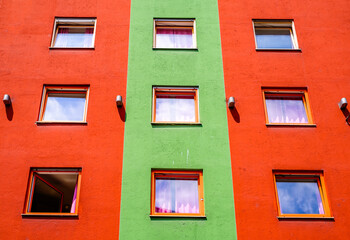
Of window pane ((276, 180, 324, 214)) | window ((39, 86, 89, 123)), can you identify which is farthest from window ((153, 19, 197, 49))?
window pane ((276, 180, 324, 214))

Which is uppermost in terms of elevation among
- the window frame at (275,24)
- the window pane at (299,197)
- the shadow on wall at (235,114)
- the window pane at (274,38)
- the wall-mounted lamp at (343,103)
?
the window frame at (275,24)

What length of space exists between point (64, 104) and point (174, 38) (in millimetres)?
4697

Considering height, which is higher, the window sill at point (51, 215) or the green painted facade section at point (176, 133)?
the green painted facade section at point (176, 133)

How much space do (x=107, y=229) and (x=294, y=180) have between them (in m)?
5.71

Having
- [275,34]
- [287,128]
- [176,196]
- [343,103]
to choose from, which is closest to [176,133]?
[176,196]

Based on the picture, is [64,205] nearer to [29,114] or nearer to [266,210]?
[29,114]

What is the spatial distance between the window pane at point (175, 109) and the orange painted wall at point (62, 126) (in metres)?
1.32

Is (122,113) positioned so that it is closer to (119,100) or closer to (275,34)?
(119,100)

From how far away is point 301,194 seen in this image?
11633mm

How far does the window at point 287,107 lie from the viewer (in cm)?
1284

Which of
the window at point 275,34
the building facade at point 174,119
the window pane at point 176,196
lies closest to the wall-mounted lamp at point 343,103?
the building facade at point 174,119

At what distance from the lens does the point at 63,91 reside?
43.6 feet

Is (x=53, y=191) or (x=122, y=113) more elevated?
(x=122, y=113)

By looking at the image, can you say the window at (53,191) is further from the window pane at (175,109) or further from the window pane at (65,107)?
the window pane at (175,109)
